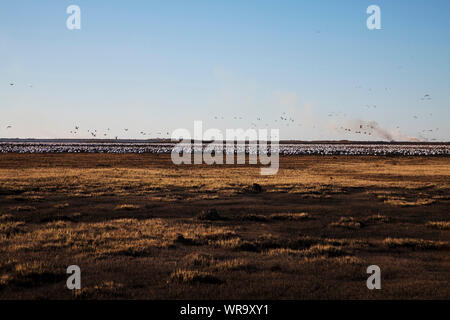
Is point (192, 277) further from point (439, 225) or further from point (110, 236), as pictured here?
point (439, 225)

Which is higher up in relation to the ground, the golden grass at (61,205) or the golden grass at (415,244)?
the golden grass at (61,205)

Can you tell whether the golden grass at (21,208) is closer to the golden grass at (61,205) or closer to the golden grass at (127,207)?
the golden grass at (61,205)

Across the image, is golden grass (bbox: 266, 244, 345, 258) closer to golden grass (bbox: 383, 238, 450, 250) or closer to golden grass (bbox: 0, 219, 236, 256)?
golden grass (bbox: 383, 238, 450, 250)

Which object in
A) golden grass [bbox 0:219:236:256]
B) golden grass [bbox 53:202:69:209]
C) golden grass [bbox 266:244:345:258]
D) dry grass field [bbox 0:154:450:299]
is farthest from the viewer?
golden grass [bbox 53:202:69:209]

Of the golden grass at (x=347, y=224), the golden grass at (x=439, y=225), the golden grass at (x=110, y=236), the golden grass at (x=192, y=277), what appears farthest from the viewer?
the golden grass at (x=347, y=224)

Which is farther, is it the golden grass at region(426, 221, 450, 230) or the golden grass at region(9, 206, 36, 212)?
the golden grass at region(9, 206, 36, 212)

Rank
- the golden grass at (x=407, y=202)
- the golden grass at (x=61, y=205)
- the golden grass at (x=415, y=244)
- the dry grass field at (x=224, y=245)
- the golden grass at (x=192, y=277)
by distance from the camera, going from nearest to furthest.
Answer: the dry grass field at (x=224, y=245) < the golden grass at (x=192, y=277) < the golden grass at (x=415, y=244) < the golden grass at (x=61, y=205) < the golden grass at (x=407, y=202)

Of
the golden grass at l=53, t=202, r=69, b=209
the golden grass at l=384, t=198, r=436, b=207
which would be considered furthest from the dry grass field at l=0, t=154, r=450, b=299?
the golden grass at l=384, t=198, r=436, b=207

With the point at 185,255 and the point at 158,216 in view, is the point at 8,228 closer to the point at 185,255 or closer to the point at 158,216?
the point at 158,216

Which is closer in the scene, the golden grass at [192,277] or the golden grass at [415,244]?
the golden grass at [192,277]

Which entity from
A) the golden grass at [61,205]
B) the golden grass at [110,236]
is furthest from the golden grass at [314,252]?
the golden grass at [61,205]
